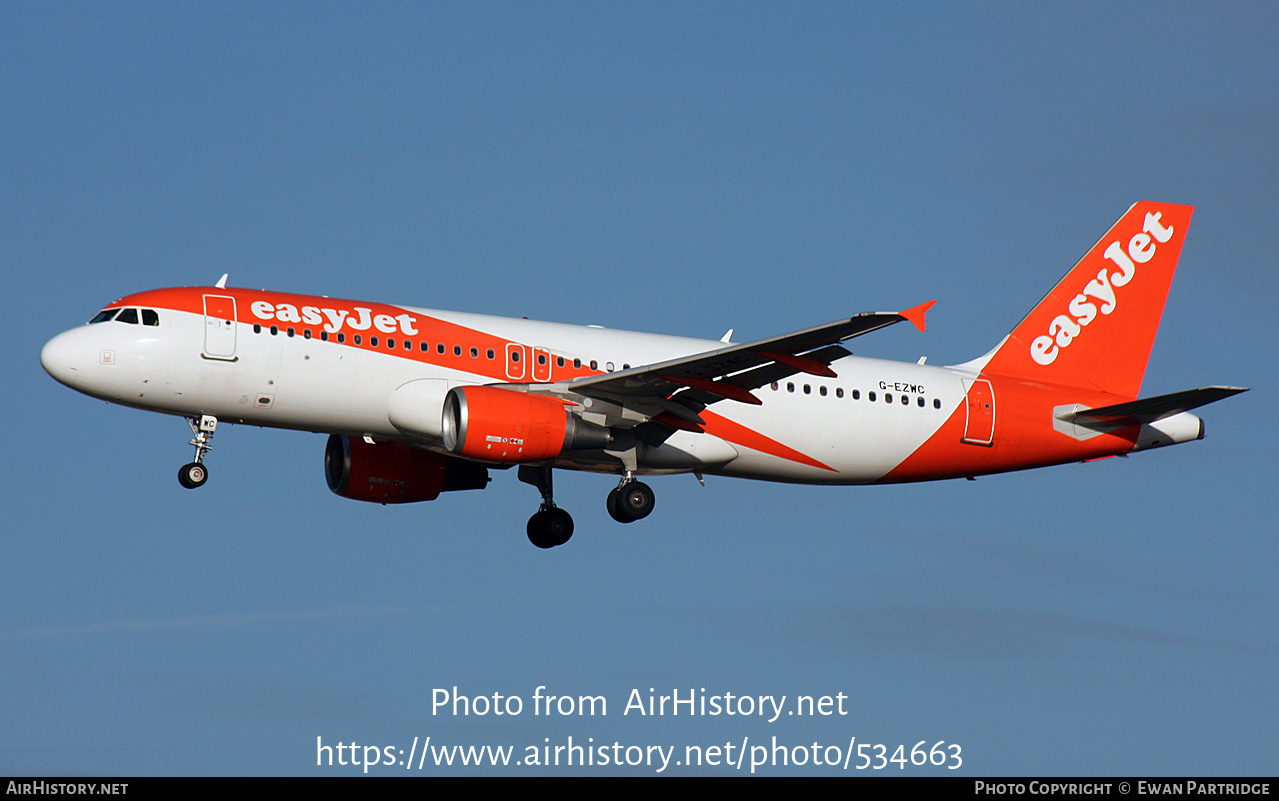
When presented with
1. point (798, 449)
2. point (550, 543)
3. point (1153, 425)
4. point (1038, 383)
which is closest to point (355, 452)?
point (550, 543)

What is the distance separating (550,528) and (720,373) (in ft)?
24.6

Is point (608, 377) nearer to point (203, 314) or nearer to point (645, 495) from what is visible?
point (645, 495)

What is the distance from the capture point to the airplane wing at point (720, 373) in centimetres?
3003

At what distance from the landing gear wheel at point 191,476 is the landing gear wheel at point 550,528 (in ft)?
27.6

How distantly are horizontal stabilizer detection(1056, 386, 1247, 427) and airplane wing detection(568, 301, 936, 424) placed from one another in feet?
27.4

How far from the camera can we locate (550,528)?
38.2 m

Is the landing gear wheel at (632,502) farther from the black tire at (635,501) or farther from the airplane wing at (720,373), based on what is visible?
the airplane wing at (720,373)

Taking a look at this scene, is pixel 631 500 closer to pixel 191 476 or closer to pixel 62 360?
pixel 191 476

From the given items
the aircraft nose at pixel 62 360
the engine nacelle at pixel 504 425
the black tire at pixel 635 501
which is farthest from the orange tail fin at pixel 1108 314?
the aircraft nose at pixel 62 360

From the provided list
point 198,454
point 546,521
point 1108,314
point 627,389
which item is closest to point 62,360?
point 198,454

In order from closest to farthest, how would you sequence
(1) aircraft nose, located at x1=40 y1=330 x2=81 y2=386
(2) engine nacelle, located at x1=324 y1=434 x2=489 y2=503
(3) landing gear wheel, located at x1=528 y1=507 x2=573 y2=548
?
(1) aircraft nose, located at x1=40 y1=330 x2=81 y2=386 → (2) engine nacelle, located at x1=324 y1=434 x2=489 y2=503 → (3) landing gear wheel, located at x1=528 y1=507 x2=573 y2=548

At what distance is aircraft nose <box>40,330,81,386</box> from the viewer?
31.9 metres

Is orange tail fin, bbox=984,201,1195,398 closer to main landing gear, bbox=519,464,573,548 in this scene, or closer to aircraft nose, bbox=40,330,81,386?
main landing gear, bbox=519,464,573,548

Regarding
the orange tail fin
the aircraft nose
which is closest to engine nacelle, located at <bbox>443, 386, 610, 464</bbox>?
the aircraft nose
